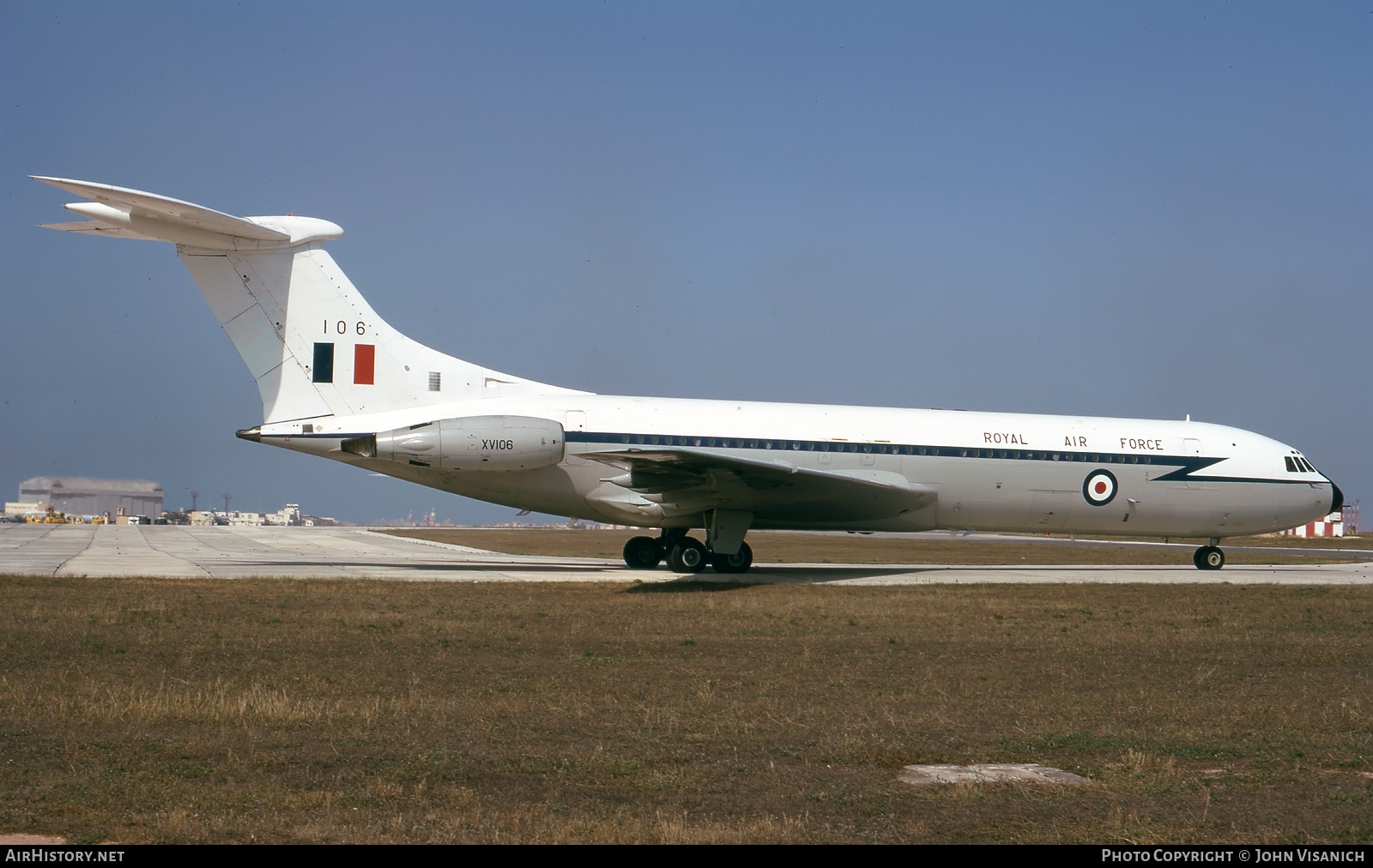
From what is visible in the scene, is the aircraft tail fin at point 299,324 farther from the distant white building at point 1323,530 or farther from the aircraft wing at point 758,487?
the distant white building at point 1323,530

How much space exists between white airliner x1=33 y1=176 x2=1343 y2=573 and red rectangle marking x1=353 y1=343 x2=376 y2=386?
0.03 m

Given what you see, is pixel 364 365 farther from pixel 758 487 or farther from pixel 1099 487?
pixel 1099 487

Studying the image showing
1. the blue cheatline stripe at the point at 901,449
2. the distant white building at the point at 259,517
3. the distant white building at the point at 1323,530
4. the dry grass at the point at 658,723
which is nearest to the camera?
the dry grass at the point at 658,723

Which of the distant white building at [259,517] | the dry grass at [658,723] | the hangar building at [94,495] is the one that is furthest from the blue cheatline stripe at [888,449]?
the hangar building at [94,495]

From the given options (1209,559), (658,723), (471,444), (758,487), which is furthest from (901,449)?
(658,723)

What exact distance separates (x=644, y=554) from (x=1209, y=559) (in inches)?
588

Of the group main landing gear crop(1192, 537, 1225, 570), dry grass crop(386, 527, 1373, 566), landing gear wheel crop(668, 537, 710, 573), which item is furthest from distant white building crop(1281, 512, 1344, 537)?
landing gear wheel crop(668, 537, 710, 573)

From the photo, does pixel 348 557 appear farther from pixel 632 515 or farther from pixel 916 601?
pixel 916 601

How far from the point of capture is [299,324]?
2273cm

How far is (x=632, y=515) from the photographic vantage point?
23.4m

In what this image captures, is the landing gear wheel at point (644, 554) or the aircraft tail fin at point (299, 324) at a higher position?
the aircraft tail fin at point (299, 324)

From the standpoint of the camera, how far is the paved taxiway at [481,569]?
2236cm

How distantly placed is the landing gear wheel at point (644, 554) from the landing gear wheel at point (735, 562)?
2.70m

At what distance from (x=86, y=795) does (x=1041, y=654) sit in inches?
401
